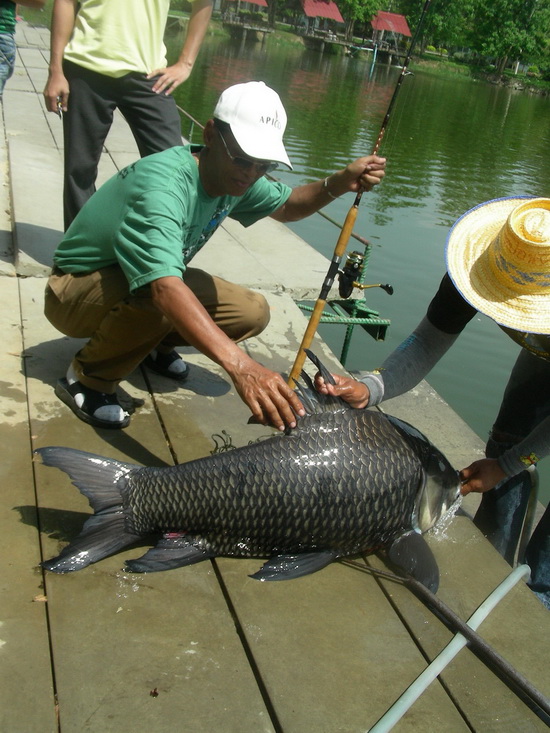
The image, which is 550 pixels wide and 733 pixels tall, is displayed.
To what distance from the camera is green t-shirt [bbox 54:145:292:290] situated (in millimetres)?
3088

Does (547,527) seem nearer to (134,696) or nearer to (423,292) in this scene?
(134,696)

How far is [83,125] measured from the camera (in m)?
5.09

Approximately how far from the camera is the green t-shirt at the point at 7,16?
5098 mm

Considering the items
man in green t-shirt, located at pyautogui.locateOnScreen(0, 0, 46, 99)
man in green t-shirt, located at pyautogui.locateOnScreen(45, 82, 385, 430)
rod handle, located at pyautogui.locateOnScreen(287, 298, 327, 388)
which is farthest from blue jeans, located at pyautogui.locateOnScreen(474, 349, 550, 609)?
man in green t-shirt, located at pyautogui.locateOnScreen(0, 0, 46, 99)

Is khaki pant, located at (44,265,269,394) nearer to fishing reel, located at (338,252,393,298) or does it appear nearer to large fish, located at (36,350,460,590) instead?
large fish, located at (36,350,460,590)

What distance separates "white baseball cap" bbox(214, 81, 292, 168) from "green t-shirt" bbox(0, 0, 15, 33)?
2.69m

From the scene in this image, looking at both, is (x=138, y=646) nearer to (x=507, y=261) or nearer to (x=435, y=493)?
(x=435, y=493)

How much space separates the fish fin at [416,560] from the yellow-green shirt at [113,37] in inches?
138

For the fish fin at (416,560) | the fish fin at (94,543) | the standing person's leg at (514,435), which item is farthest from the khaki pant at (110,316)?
the standing person's leg at (514,435)

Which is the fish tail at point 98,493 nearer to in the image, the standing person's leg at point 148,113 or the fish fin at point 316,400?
the fish fin at point 316,400

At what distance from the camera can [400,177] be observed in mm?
16484

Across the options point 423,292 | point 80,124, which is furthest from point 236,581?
point 423,292

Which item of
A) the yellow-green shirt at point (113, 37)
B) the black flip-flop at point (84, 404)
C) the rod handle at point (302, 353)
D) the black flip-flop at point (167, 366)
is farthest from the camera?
the yellow-green shirt at point (113, 37)

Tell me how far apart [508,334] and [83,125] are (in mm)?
3130
